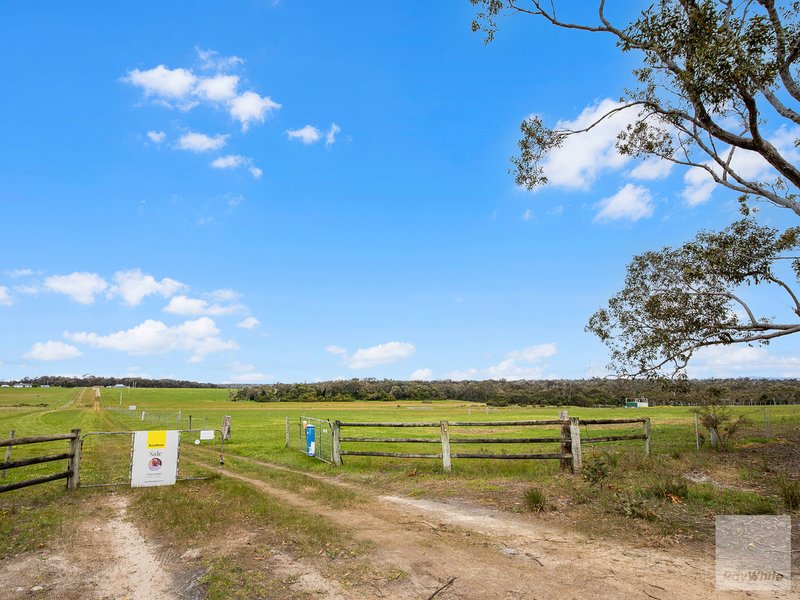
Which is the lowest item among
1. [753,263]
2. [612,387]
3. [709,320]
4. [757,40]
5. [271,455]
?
[271,455]

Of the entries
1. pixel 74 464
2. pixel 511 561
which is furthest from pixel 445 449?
pixel 74 464

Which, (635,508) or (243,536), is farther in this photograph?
(635,508)

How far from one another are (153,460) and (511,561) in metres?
9.86

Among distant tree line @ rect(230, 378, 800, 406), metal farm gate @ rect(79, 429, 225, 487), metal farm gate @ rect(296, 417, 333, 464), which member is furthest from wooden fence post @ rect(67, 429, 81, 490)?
distant tree line @ rect(230, 378, 800, 406)

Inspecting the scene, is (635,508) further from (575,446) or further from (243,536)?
(243,536)

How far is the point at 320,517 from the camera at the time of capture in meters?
8.85

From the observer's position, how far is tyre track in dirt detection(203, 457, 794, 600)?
213 inches

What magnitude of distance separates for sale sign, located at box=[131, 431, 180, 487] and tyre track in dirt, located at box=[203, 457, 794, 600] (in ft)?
18.6

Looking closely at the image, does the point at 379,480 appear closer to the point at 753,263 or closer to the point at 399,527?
the point at 399,527

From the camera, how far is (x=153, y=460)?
12398mm

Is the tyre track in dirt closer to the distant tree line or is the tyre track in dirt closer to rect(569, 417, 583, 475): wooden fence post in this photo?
rect(569, 417, 583, 475): wooden fence post

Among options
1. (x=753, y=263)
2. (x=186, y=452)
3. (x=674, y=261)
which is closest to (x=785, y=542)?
(x=753, y=263)

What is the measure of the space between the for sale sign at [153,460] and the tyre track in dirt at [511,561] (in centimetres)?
568

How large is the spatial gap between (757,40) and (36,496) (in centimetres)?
2001
